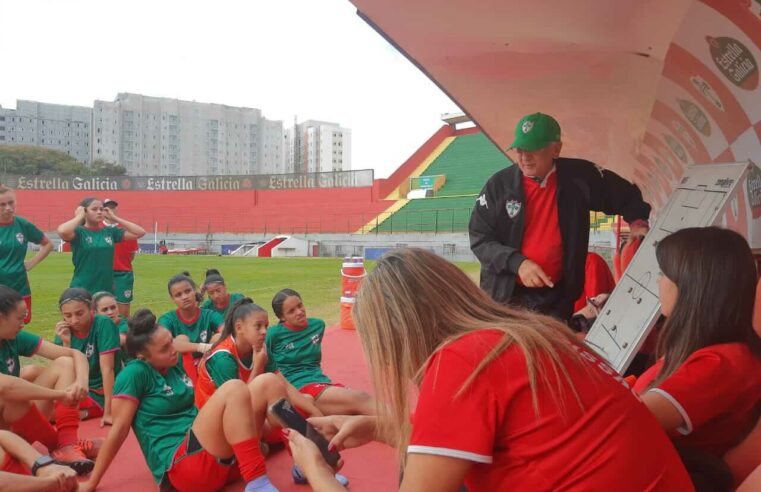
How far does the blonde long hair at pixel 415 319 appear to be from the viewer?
1.15 meters

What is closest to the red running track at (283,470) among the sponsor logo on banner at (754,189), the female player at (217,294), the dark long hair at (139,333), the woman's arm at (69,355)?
the woman's arm at (69,355)

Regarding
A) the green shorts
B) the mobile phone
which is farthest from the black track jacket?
the green shorts

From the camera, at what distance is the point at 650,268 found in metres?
2.75

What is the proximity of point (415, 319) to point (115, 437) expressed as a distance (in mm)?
2196

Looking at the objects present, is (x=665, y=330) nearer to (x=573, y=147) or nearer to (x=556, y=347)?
(x=556, y=347)

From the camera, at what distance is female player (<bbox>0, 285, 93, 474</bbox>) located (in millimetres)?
2861

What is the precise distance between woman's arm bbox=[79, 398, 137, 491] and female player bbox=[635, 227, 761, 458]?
2289 mm

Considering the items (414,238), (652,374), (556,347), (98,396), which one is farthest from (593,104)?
(414,238)

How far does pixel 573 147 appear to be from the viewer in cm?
686

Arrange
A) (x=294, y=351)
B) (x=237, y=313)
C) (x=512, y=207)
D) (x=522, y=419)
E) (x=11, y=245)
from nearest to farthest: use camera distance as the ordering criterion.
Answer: (x=522, y=419), (x=512, y=207), (x=237, y=313), (x=294, y=351), (x=11, y=245)

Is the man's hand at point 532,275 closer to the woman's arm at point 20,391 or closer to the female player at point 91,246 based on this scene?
the woman's arm at point 20,391

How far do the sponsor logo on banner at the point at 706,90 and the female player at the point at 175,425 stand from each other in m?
2.68

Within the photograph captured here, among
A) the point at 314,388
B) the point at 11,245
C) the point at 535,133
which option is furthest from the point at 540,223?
the point at 11,245

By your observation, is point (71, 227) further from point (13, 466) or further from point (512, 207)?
point (512, 207)
